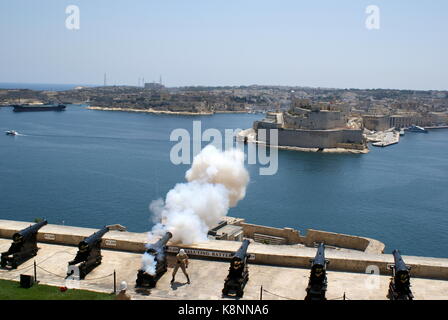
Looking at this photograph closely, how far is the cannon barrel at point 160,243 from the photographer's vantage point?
A: 36.8 ft

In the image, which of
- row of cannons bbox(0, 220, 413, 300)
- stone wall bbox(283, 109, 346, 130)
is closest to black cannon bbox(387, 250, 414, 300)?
row of cannons bbox(0, 220, 413, 300)

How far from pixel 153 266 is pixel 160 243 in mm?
819

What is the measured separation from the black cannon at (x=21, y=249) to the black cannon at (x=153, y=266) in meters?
3.16

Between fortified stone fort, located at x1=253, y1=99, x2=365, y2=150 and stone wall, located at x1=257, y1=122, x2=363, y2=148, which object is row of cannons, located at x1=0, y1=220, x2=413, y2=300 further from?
fortified stone fort, located at x1=253, y1=99, x2=365, y2=150

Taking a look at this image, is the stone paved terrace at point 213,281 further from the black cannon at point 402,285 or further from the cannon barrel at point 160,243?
the black cannon at point 402,285

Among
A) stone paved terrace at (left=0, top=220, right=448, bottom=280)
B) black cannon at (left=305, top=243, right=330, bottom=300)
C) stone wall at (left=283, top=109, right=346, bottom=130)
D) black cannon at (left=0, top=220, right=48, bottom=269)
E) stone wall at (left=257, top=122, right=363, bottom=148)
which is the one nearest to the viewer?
black cannon at (left=305, top=243, right=330, bottom=300)

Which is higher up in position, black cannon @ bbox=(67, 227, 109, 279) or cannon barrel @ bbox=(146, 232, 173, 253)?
cannon barrel @ bbox=(146, 232, 173, 253)

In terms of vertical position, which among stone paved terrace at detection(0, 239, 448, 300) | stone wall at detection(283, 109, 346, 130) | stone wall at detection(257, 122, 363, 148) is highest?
stone wall at detection(283, 109, 346, 130)

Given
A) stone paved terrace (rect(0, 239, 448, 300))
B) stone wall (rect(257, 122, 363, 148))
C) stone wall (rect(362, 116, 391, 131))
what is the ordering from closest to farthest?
→ stone paved terrace (rect(0, 239, 448, 300))
stone wall (rect(257, 122, 363, 148))
stone wall (rect(362, 116, 391, 131))

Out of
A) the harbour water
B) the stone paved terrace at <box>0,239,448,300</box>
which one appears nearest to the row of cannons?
the stone paved terrace at <box>0,239,448,300</box>

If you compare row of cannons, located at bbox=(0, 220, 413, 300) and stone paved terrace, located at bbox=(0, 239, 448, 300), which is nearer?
row of cannons, located at bbox=(0, 220, 413, 300)

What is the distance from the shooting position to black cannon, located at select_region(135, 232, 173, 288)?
10742 mm

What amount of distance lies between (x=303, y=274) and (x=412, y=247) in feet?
73.6

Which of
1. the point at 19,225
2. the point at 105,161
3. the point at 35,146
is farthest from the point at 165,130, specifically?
the point at 19,225
